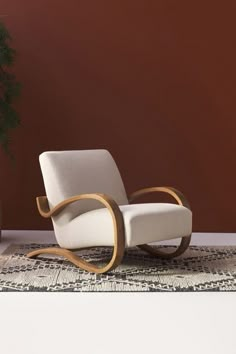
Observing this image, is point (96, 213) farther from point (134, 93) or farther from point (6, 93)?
point (134, 93)

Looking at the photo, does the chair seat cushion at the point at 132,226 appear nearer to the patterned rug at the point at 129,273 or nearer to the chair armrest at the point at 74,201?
the chair armrest at the point at 74,201

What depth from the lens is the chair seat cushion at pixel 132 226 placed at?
3602mm

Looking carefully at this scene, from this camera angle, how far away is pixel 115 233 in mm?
3559

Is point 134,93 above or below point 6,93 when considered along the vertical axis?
below

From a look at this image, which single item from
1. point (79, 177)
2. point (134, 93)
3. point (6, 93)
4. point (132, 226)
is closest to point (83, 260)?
point (132, 226)

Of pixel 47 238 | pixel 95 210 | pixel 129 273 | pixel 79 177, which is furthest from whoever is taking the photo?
pixel 47 238

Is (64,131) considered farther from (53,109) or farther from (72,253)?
(72,253)

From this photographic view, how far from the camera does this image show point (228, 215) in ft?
17.3

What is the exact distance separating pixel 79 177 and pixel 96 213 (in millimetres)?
483

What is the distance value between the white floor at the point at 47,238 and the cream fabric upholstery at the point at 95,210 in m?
0.88
